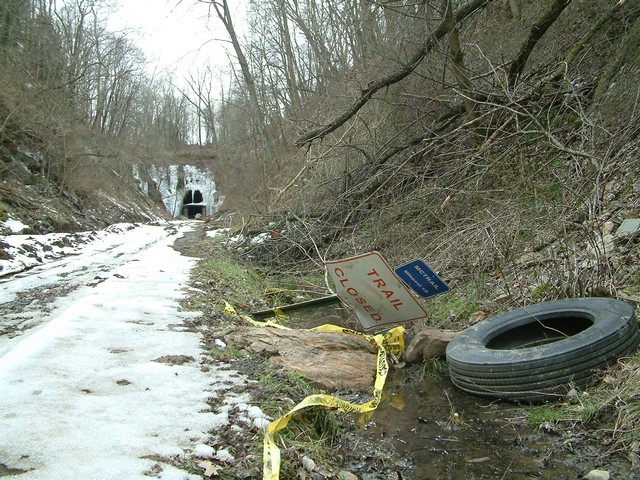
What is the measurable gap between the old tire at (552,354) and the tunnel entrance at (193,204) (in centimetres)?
4453

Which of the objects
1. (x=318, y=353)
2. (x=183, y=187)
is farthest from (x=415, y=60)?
(x=183, y=187)

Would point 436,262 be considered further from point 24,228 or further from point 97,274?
point 24,228

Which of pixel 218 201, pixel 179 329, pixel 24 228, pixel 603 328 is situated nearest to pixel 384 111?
pixel 179 329

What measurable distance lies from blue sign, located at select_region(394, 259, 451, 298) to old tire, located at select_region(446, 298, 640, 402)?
2.13ft

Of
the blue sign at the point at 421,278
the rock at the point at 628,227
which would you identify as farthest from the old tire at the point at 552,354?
the rock at the point at 628,227

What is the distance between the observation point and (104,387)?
3.33 m

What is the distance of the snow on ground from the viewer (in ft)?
7.77

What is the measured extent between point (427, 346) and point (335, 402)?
4.99ft

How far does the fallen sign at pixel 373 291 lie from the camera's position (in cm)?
478

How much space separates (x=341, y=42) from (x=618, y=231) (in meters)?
18.0

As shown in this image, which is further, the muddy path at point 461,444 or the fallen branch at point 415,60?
the fallen branch at point 415,60

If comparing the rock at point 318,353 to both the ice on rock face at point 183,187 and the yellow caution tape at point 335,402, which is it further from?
the ice on rock face at point 183,187

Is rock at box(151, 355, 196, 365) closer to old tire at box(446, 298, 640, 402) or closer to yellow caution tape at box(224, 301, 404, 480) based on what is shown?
yellow caution tape at box(224, 301, 404, 480)

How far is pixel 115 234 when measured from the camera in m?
17.4
